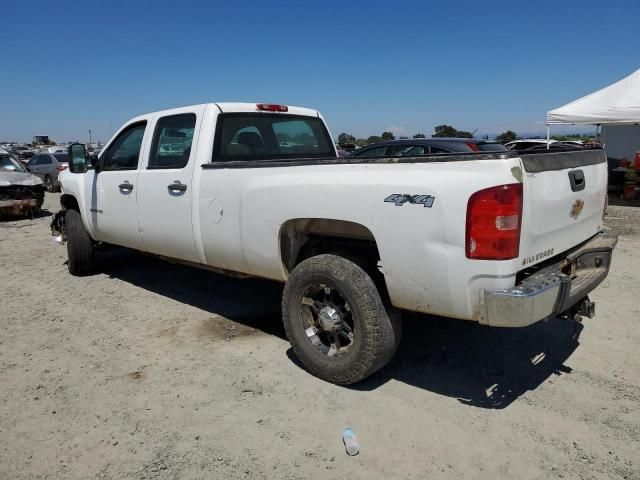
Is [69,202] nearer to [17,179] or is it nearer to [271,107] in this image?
[271,107]

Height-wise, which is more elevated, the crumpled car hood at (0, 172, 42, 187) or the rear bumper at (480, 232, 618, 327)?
the crumpled car hood at (0, 172, 42, 187)

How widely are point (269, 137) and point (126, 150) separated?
1604 mm

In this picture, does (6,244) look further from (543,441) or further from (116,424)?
(543,441)

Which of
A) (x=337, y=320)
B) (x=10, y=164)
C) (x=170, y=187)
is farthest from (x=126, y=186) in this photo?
(x=10, y=164)

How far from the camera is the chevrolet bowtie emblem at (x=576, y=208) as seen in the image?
331cm

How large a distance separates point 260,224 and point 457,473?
81.7 inches

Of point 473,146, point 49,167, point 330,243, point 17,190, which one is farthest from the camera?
point 49,167

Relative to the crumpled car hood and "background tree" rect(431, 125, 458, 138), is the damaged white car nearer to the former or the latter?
the crumpled car hood

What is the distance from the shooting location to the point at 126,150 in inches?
213

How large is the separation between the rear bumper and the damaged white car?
39.8 feet

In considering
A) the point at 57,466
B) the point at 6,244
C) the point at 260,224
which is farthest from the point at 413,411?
the point at 6,244

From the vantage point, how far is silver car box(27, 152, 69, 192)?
18703 millimetres

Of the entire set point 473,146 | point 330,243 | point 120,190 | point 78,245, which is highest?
point 473,146

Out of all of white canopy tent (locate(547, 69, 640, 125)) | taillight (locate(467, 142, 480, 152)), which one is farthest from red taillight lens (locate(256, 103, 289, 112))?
white canopy tent (locate(547, 69, 640, 125))
